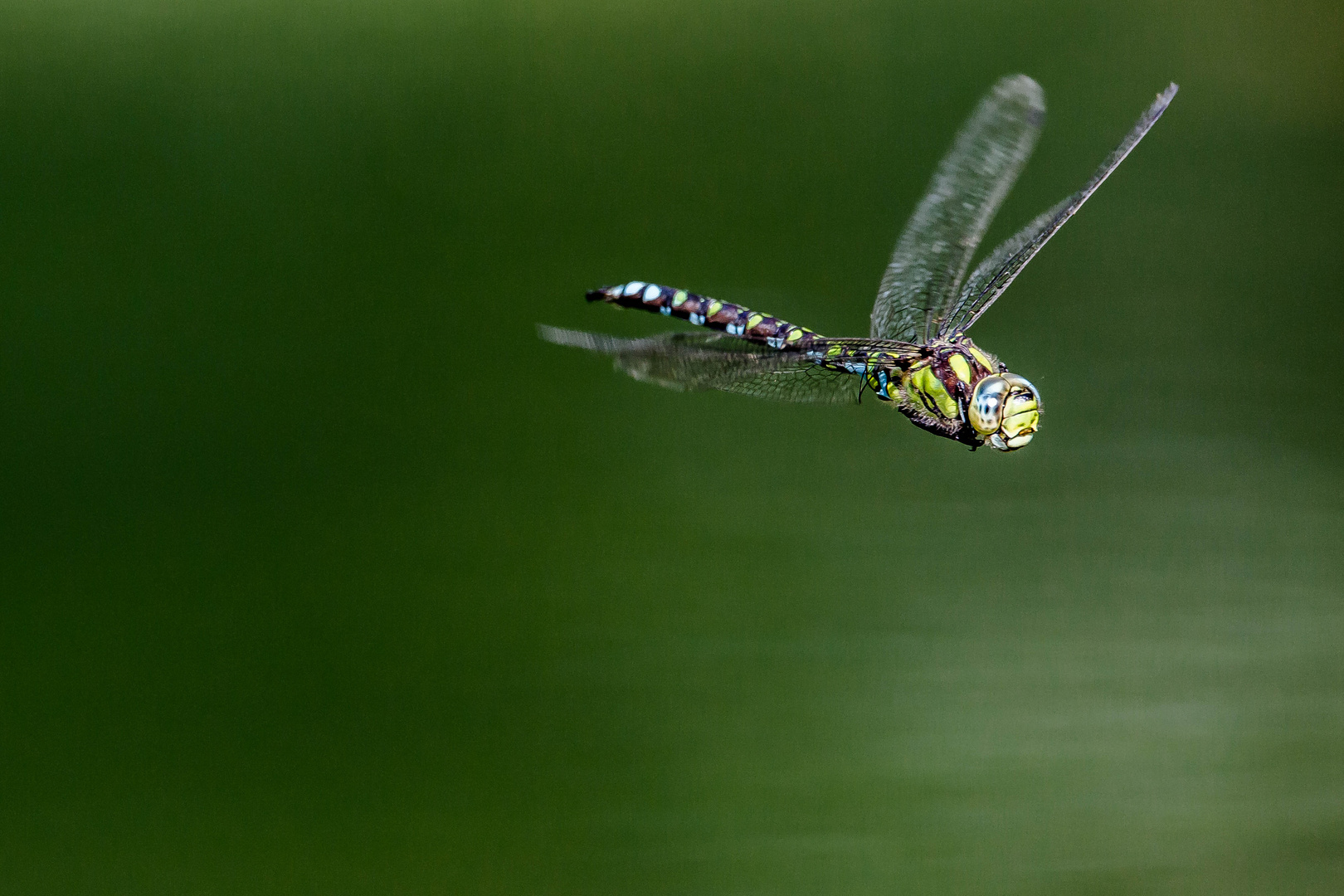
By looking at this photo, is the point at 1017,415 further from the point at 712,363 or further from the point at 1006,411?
the point at 712,363

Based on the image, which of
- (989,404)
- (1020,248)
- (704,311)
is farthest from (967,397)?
(704,311)

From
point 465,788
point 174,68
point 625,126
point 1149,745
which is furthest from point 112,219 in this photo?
point 1149,745

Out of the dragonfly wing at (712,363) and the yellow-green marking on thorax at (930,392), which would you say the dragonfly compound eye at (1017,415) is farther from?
the dragonfly wing at (712,363)

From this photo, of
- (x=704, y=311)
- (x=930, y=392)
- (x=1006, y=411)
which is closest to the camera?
(x=1006, y=411)

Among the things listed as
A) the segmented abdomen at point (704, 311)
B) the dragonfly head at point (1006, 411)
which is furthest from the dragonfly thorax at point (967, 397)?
the segmented abdomen at point (704, 311)

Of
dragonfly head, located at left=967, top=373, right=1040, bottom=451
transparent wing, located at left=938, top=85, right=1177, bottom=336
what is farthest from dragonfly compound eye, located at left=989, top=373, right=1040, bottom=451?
transparent wing, located at left=938, top=85, right=1177, bottom=336

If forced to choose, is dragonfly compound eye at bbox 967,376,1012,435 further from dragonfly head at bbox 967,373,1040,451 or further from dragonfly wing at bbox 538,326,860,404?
dragonfly wing at bbox 538,326,860,404
